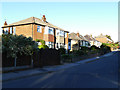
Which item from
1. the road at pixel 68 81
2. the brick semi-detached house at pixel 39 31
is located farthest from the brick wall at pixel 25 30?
the road at pixel 68 81

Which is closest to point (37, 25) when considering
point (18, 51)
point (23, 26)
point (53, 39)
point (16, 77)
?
point (23, 26)

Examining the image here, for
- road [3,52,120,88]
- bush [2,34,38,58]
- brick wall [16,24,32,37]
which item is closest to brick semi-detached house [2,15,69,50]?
brick wall [16,24,32,37]

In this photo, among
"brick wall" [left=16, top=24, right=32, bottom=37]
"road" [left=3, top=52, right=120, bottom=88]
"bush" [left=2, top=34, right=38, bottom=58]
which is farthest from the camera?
"brick wall" [left=16, top=24, right=32, bottom=37]

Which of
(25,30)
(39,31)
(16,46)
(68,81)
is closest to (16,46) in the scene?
(16,46)

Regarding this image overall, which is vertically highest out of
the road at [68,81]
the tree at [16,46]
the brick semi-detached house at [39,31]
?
the brick semi-detached house at [39,31]

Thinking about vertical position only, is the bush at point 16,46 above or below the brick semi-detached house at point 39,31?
below

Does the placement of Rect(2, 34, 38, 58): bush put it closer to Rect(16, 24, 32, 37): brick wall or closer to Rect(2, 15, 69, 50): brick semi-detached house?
Rect(2, 15, 69, 50): brick semi-detached house

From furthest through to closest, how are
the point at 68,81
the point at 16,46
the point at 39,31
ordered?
the point at 39,31 → the point at 16,46 → the point at 68,81

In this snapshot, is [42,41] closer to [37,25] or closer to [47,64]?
[37,25]

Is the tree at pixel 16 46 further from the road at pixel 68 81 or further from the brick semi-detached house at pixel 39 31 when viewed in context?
the brick semi-detached house at pixel 39 31

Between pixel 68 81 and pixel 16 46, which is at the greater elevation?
pixel 16 46

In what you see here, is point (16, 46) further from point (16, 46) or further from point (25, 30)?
point (25, 30)

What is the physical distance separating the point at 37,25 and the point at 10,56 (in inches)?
566

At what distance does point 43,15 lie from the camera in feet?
99.4
